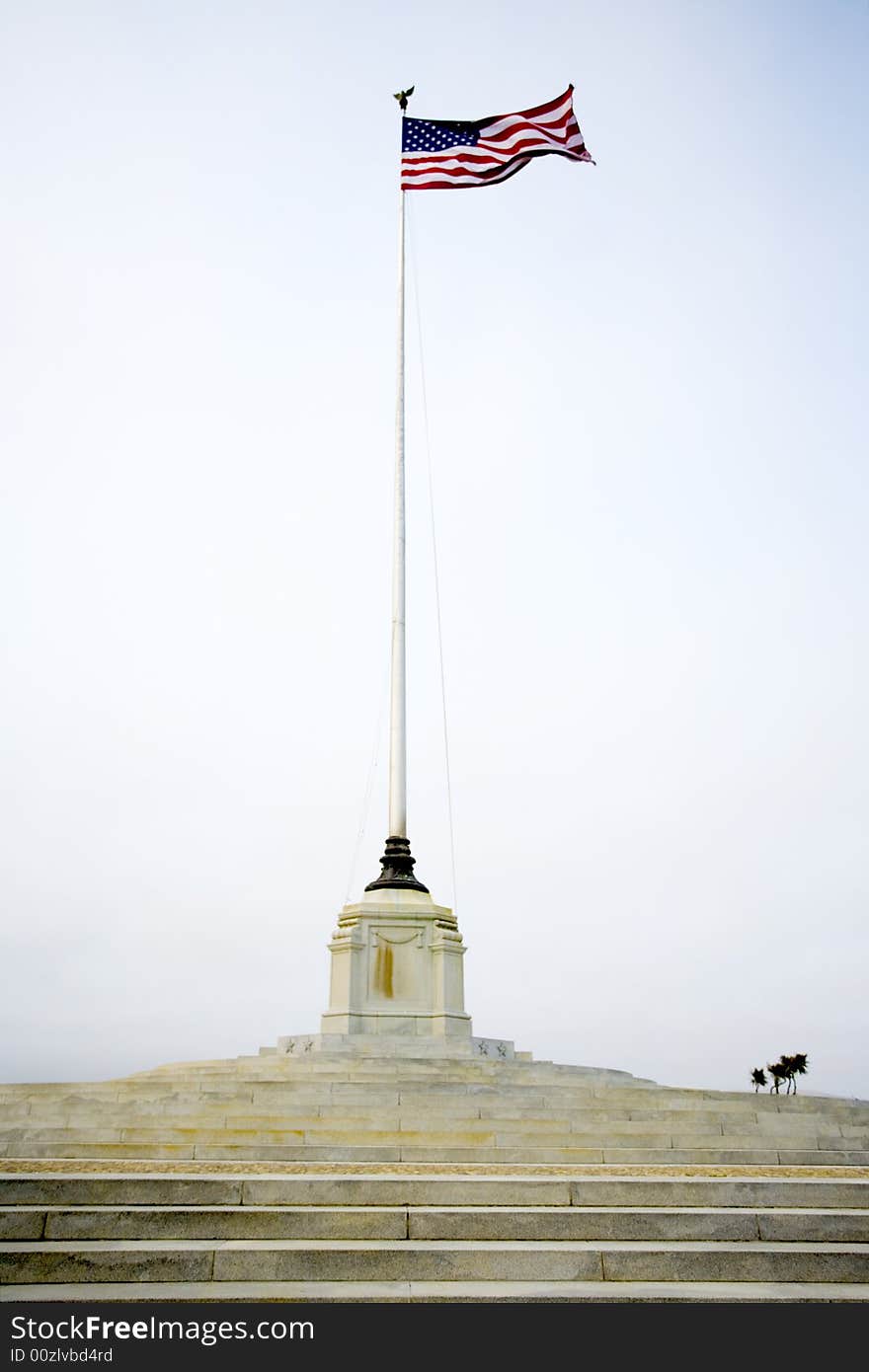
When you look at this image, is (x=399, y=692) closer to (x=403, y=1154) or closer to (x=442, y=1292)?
(x=403, y=1154)

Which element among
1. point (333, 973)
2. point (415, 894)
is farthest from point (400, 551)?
point (333, 973)

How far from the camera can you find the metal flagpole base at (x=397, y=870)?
68.3ft

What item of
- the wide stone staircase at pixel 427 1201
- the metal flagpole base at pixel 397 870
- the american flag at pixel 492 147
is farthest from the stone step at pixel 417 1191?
the american flag at pixel 492 147

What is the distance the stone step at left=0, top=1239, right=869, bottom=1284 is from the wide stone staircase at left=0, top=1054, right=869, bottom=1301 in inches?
0.5

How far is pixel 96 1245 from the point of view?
6617 millimetres

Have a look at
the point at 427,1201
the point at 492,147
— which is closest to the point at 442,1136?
the point at 427,1201

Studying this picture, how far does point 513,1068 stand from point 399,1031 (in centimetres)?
348

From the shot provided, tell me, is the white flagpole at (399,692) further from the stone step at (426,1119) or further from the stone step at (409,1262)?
the stone step at (409,1262)

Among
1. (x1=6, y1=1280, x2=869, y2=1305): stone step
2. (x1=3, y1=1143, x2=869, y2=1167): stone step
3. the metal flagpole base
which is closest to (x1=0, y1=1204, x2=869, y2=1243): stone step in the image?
(x1=6, y1=1280, x2=869, y2=1305): stone step

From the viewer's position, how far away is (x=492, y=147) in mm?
23062

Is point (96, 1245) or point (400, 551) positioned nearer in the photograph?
point (96, 1245)

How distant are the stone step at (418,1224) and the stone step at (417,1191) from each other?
0.41m
